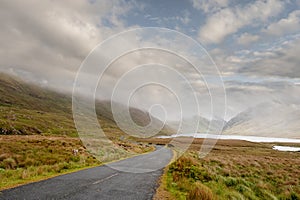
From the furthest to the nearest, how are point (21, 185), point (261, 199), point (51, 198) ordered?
point (261, 199) < point (21, 185) < point (51, 198)

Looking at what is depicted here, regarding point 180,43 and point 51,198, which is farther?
point 180,43

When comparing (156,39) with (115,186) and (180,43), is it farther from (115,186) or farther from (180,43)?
(115,186)

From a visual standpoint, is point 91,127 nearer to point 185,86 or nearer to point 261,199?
Result: point 185,86

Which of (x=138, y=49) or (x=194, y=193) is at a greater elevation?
(x=138, y=49)

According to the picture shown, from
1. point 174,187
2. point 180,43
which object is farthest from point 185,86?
point 174,187

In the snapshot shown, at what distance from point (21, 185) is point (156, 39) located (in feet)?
57.6

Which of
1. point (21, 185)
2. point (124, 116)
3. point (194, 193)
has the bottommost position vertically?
point (21, 185)

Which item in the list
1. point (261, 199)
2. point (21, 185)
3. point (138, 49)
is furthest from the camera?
point (138, 49)

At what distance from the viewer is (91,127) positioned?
129 metres

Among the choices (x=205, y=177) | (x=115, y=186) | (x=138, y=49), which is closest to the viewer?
(x=115, y=186)

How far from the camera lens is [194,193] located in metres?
Result: 10.9

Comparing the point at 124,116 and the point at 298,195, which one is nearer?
the point at 298,195

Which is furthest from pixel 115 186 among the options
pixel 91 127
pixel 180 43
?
pixel 91 127

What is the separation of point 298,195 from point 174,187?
7501 mm
